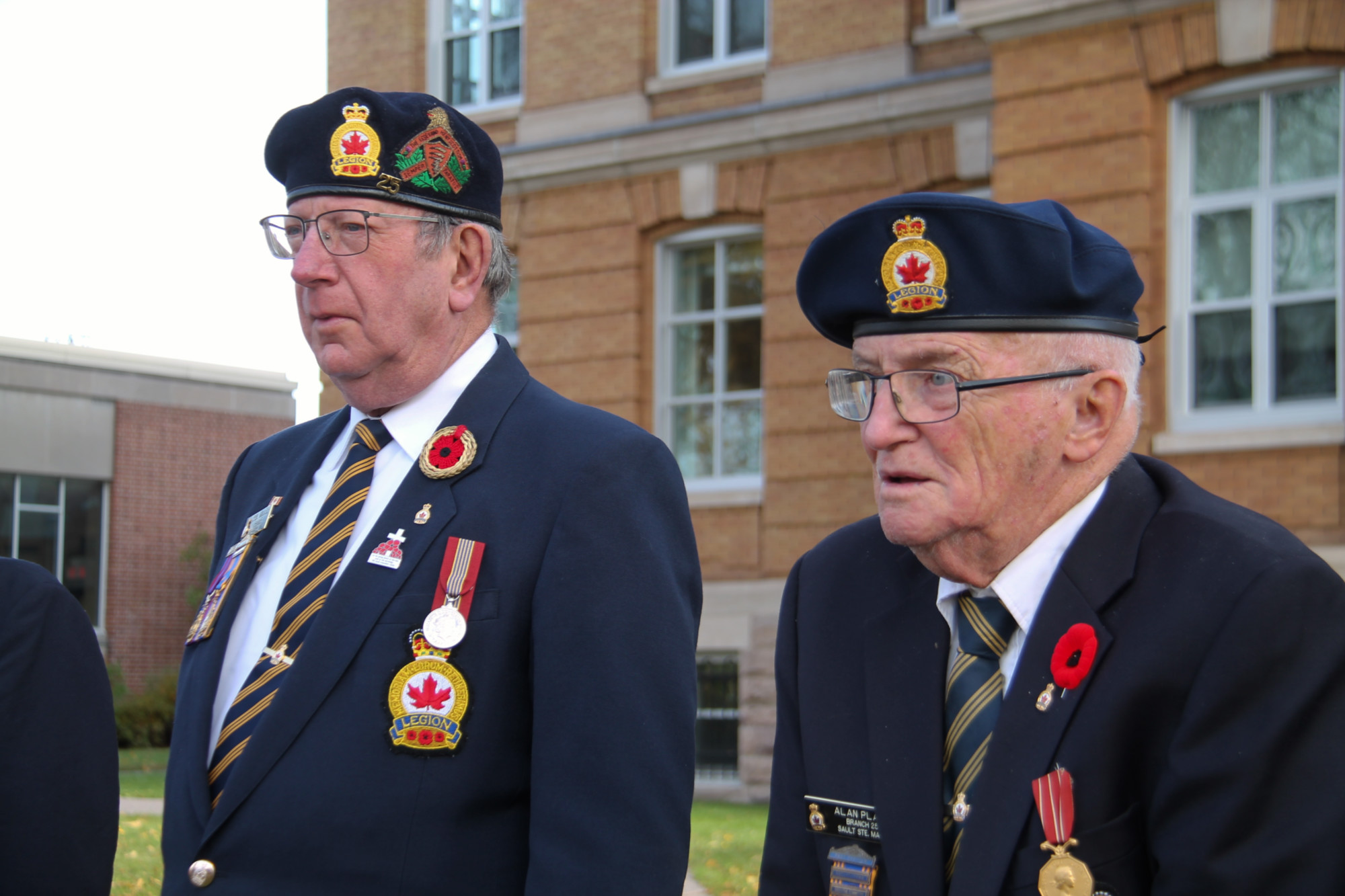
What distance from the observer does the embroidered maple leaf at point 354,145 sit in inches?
111

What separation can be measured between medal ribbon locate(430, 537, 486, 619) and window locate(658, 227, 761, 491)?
10.7 metres

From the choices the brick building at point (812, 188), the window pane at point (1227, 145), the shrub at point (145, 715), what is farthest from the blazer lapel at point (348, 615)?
the shrub at point (145, 715)

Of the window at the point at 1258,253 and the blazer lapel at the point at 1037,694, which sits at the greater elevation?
the window at the point at 1258,253

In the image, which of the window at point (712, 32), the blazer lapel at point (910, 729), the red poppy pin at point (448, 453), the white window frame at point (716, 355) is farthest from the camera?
the window at point (712, 32)

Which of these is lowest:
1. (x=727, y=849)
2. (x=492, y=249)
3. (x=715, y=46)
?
(x=727, y=849)

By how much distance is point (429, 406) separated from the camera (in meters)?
2.84

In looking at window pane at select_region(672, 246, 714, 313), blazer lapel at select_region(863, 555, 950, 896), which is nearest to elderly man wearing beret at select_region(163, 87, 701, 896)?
blazer lapel at select_region(863, 555, 950, 896)

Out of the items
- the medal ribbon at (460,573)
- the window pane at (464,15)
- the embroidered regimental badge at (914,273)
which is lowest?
the medal ribbon at (460,573)

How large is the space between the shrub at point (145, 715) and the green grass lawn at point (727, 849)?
1249 centimetres

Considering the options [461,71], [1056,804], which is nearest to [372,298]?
[1056,804]

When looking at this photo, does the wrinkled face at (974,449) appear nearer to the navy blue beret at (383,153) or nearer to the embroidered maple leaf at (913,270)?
the embroidered maple leaf at (913,270)

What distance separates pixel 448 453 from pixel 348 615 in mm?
373

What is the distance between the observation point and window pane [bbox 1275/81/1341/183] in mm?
9695

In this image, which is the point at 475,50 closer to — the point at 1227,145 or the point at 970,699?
the point at 1227,145
